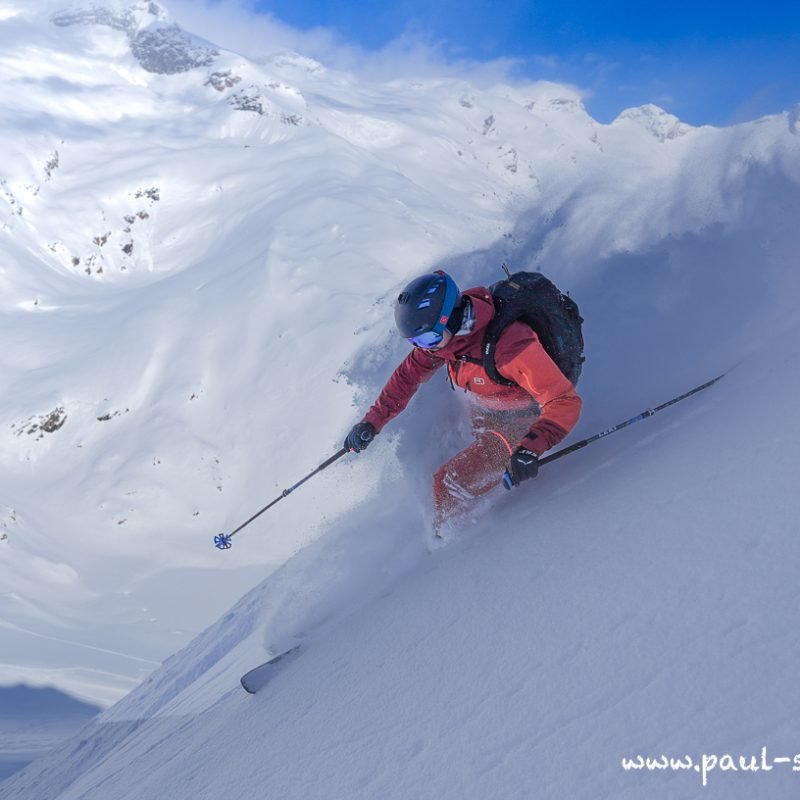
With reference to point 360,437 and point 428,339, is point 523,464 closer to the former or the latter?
point 428,339

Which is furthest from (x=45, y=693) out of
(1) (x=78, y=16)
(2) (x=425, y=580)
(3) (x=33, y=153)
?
(1) (x=78, y=16)

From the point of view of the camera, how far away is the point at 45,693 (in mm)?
11398

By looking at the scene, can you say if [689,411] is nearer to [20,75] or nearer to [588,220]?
[588,220]

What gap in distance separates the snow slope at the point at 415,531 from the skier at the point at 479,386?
0.29 metres

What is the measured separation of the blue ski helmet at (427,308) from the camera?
4172mm

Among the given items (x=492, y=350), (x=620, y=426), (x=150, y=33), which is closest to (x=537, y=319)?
(x=492, y=350)

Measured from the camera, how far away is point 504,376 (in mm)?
4203

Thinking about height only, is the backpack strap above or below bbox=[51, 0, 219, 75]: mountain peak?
below

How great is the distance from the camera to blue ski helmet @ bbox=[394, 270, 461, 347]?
417 centimetres

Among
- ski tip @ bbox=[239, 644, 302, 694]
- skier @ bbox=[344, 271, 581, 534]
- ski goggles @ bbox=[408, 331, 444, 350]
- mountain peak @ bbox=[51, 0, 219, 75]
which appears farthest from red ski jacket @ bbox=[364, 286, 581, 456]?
mountain peak @ bbox=[51, 0, 219, 75]

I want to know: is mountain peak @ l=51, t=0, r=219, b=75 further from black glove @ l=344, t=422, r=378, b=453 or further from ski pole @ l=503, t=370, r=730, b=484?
ski pole @ l=503, t=370, r=730, b=484

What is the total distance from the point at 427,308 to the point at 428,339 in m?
0.21

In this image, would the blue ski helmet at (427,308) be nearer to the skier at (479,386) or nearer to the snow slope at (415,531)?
the skier at (479,386)

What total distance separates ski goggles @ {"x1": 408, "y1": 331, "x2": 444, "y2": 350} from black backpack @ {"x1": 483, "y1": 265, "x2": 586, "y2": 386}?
306mm
